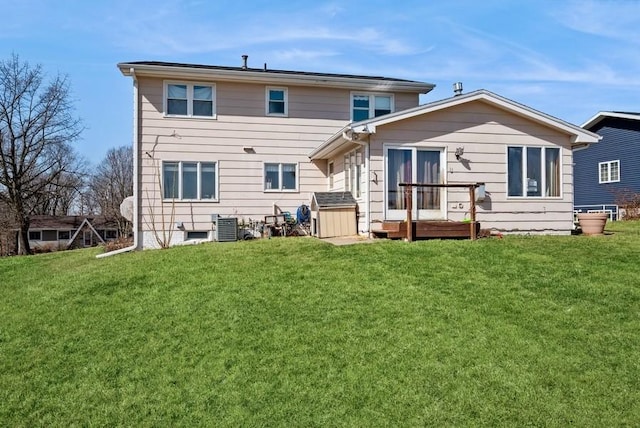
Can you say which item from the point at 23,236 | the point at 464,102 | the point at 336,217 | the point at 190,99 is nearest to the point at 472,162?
the point at 464,102

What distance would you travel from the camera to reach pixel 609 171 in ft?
81.9

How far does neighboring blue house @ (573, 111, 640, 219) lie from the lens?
23391 millimetres

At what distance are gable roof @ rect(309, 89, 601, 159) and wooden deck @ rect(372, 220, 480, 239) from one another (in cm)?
210

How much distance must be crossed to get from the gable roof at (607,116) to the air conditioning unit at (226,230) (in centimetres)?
1941

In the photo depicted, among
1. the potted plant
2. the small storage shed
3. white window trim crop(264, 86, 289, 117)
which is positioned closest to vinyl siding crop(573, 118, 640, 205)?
the potted plant

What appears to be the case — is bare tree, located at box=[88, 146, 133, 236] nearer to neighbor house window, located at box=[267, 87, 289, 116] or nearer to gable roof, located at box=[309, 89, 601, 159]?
neighbor house window, located at box=[267, 87, 289, 116]

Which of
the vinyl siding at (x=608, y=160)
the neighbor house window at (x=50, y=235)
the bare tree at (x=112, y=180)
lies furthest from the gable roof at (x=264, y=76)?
the bare tree at (x=112, y=180)

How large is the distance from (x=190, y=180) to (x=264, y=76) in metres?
3.64

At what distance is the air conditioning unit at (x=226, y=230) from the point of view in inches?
530

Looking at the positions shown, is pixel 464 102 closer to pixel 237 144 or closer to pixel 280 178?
pixel 280 178

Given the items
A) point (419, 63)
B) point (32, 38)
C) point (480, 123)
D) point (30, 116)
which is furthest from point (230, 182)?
point (30, 116)

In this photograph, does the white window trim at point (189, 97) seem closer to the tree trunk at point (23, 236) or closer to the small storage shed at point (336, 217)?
the small storage shed at point (336, 217)

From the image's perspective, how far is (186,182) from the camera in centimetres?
1389

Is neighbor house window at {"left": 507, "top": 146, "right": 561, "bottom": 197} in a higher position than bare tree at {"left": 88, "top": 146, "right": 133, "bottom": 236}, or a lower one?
lower
